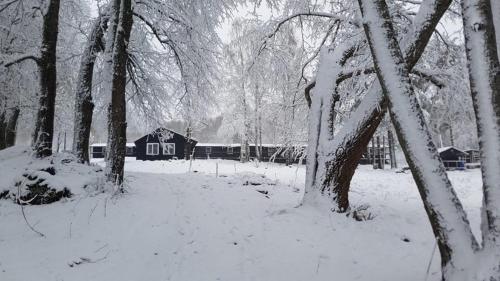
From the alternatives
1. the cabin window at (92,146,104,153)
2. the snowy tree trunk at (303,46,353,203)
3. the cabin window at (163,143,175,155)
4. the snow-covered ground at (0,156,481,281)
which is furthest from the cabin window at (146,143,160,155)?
the snowy tree trunk at (303,46,353,203)

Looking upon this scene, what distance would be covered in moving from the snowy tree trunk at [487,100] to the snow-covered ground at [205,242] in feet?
4.66

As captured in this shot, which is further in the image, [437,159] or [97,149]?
[97,149]

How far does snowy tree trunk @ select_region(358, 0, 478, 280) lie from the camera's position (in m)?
2.84

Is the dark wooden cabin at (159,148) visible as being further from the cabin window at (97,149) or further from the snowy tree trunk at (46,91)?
the snowy tree trunk at (46,91)

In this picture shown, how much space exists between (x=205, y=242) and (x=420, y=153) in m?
3.12

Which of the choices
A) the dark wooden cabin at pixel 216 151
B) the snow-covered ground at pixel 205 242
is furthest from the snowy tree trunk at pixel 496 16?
the dark wooden cabin at pixel 216 151

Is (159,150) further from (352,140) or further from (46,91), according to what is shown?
(352,140)

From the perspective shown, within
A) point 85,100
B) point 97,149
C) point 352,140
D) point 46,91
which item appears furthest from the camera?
point 97,149

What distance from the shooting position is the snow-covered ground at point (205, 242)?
400 cm

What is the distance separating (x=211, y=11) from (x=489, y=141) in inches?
323

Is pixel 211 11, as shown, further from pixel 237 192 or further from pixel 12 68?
pixel 12 68

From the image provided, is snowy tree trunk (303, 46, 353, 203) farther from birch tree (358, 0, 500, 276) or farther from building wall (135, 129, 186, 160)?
building wall (135, 129, 186, 160)

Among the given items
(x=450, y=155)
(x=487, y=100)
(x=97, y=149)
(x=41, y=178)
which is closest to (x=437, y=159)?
(x=487, y=100)

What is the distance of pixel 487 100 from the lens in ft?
8.93
